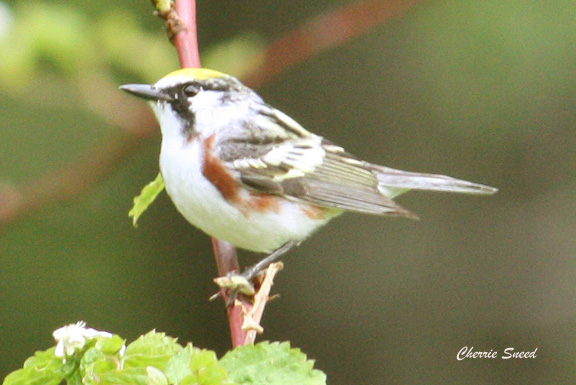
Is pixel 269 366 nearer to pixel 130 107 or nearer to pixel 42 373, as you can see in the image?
pixel 42 373

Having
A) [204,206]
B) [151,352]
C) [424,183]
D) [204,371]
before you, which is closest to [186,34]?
[204,206]

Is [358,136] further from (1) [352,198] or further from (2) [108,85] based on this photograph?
(1) [352,198]

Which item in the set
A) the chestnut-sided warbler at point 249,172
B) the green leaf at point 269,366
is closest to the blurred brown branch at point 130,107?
the chestnut-sided warbler at point 249,172

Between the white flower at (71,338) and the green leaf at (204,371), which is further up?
the white flower at (71,338)

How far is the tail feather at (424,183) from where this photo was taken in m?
→ 3.22

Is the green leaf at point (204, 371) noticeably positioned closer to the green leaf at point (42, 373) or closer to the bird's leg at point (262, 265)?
the green leaf at point (42, 373)

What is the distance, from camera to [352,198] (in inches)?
125

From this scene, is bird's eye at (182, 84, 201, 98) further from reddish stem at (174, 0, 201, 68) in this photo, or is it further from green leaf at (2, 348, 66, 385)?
green leaf at (2, 348, 66, 385)

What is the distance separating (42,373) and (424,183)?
186cm

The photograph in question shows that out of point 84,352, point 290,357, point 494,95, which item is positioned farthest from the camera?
point 494,95

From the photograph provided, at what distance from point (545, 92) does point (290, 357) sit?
13.4ft

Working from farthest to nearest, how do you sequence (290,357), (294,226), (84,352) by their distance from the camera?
(294,226) < (290,357) < (84,352)

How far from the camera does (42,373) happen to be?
180 cm

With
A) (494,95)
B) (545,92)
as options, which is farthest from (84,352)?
(545,92)
